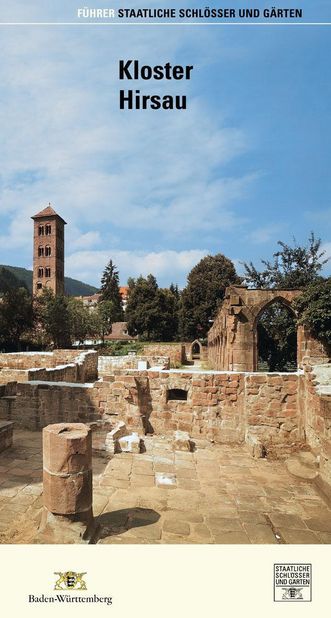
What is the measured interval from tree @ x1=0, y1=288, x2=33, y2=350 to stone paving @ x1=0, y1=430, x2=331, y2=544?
31.7m

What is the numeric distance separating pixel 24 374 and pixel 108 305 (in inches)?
1311

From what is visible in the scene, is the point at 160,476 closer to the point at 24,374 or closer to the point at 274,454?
the point at 274,454

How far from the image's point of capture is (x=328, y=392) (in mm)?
6570

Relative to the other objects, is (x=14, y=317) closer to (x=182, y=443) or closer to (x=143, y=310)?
(x=143, y=310)

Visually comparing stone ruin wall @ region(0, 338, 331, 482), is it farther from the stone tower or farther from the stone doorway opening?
the stone tower

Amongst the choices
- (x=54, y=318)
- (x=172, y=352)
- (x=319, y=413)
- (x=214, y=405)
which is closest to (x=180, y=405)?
(x=214, y=405)

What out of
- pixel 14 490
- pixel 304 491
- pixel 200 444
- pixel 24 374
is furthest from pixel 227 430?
pixel 24 374

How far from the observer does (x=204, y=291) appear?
38.8 metres

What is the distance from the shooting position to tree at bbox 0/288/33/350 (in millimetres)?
35969

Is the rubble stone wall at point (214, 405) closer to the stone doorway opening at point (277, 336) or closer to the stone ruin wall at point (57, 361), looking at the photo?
the stone ruin wall at point (57, 361)
